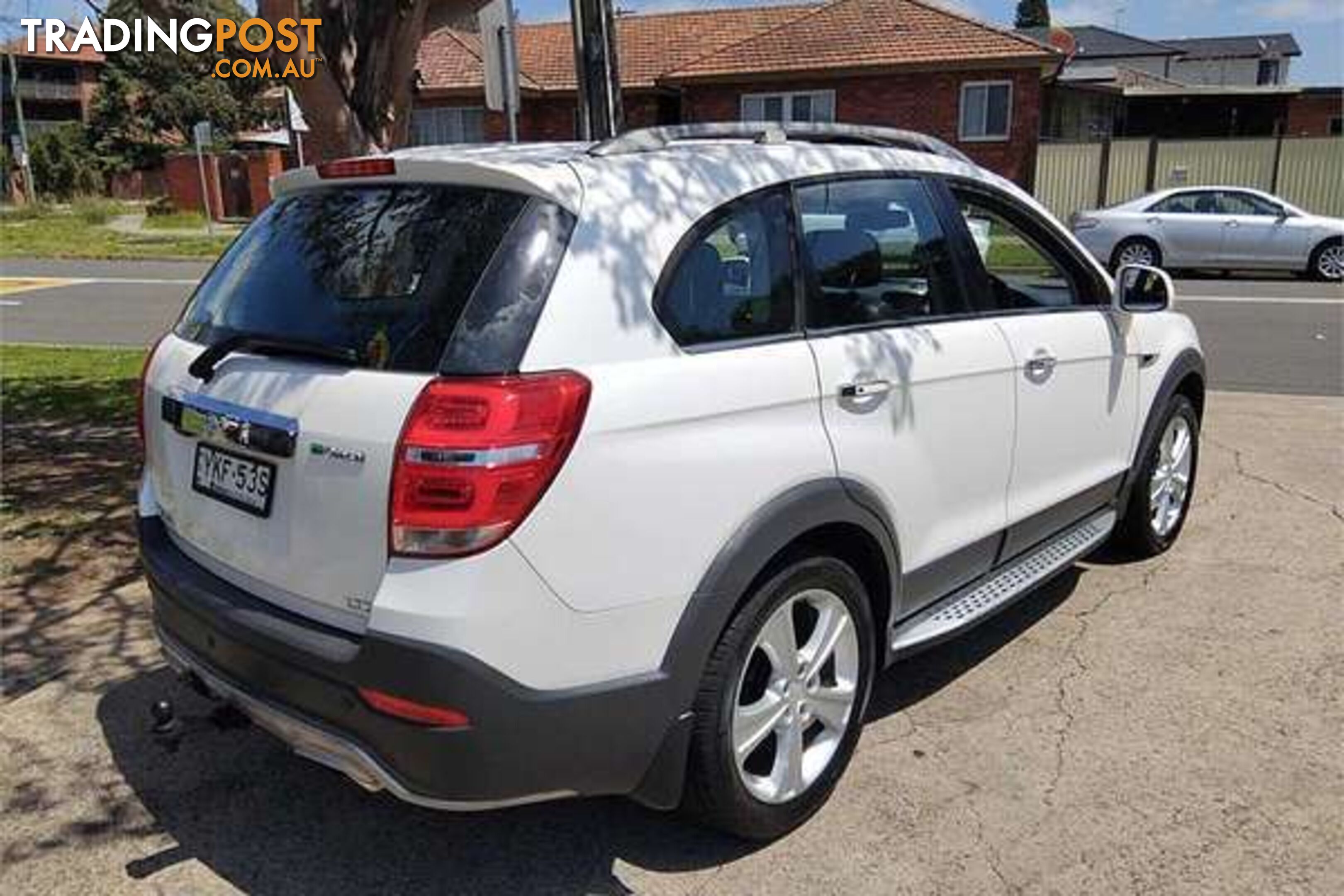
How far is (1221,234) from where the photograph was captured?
17.4 meters

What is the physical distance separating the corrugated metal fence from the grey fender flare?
22908mm

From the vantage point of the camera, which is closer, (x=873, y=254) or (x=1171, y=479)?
(x=873, y=254)

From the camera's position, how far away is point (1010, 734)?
3.59 metres

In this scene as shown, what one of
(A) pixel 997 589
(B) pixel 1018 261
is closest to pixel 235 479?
(A) pixel 997 589

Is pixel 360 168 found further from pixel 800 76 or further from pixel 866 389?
pixel 800 76

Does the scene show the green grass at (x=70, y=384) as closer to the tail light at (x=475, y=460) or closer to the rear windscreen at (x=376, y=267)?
the rear windscreen at (x=376, y=267)

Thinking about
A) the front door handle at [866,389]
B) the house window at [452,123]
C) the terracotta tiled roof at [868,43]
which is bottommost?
the front door handle at [866,389]

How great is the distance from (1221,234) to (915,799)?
54.4ft

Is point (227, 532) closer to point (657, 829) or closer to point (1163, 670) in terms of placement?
point (657, 829)

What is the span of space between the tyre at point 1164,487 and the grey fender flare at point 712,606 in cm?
247

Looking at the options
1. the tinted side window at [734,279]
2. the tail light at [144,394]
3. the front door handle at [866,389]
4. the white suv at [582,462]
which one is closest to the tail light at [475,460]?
the white suv at [582,462]

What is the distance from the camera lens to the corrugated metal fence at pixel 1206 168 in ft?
79.0

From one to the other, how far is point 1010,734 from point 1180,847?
657 millimetres

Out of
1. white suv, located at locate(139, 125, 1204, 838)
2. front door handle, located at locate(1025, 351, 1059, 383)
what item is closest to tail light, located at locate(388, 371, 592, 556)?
white suv, located at locate(139, 125, 1204, 838)
